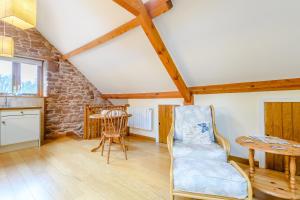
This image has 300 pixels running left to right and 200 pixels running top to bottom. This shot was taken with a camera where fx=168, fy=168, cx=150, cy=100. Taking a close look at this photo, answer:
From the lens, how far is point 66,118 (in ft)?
15.7

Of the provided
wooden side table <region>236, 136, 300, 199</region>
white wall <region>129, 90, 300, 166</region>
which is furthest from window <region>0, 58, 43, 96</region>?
wooden side table <region>236, 136, 300, 199</region>

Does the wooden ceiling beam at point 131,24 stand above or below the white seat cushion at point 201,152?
above

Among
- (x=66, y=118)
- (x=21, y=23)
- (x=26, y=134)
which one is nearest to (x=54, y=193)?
(x=21, y=23)

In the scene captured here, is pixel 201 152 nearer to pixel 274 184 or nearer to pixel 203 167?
pixel 203 167

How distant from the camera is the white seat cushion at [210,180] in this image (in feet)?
4.63

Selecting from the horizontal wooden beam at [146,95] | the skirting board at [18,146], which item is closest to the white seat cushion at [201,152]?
the horizontal wooden beam at [146,95]

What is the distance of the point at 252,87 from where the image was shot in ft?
8.58

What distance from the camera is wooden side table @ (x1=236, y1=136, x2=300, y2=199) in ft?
5.08

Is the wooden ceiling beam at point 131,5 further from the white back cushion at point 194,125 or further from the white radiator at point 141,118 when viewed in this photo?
the white radiator at point 141,118

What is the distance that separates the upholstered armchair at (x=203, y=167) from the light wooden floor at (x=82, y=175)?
0.44m

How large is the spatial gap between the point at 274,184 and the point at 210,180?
84cm

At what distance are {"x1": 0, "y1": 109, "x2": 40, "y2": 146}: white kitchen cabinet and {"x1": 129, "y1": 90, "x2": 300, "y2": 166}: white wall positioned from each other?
352 cm

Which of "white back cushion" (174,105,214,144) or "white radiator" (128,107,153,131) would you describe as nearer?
"white back cushion" (174,105,214,144)

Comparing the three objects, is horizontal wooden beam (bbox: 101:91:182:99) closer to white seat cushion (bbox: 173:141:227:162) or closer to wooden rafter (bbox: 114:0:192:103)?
wooden rafter (bbox: 114:0:192:103)
